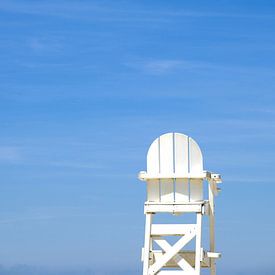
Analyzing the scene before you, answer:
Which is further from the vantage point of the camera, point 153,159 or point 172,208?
point 153,159

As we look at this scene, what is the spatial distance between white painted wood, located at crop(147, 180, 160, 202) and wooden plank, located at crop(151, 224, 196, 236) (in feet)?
1.98

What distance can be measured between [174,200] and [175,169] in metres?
0.66

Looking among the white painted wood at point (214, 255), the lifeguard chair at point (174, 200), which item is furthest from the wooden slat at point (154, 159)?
the white painted wood at point (214, 255)

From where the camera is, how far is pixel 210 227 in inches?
631

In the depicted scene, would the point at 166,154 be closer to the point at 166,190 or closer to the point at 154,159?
the point at 154,159

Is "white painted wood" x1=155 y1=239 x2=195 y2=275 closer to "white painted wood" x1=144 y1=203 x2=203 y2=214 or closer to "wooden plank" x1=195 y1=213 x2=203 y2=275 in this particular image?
"wooden plank" x1=195 y1=213 x2=203 y2=275

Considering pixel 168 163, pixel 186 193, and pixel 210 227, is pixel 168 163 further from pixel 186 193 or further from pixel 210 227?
pixel 210 227

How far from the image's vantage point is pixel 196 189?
15570 millimetres

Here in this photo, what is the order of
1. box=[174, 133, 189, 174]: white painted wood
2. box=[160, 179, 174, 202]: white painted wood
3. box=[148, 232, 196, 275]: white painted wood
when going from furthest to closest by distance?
box=[160, 179, 174, 202]: white painted wood → box=[174, 133, 189, 174]: white painted wood → box=[148, 232, 196, 275]: white painted wood

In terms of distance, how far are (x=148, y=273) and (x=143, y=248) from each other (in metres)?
0.55

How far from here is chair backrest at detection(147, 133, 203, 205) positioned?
15500 millimetres

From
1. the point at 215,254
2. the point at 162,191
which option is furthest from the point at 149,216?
the point at 215,254

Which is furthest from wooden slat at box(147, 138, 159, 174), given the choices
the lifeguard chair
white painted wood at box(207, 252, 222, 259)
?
white painted wood at box(207, 252, 222, 259)

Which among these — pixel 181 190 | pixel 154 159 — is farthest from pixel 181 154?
pixel 181 190
